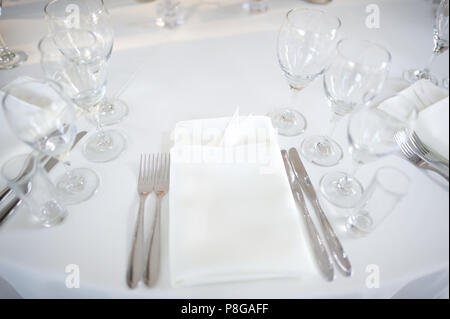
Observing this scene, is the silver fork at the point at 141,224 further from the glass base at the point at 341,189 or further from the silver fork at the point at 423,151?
the silver fork at the point at 423,151

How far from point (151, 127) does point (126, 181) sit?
17 cm

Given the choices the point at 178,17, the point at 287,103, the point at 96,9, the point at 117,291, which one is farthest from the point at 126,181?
the point at 178,17

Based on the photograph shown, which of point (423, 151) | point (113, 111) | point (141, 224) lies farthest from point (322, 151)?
point (113, 111)

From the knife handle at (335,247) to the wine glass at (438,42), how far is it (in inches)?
20.6

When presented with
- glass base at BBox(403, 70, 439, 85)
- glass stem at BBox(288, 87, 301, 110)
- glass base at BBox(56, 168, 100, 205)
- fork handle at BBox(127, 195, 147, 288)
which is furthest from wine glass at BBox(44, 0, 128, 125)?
glass base at BBox(403, 70, 439, 85)

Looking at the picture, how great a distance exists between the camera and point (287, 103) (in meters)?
0.84

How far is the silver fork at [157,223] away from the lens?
0.53 metres

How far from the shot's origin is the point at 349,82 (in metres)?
0.66

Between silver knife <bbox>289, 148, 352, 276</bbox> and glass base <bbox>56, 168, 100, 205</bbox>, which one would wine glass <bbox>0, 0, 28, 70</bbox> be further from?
silver knife <bbox>289, 148, 352, 276</bbox>

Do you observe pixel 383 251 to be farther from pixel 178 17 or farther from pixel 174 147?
pixel 178 17

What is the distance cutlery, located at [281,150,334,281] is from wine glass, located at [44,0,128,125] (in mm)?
456

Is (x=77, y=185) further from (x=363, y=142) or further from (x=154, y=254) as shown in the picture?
(x=363, y=142)

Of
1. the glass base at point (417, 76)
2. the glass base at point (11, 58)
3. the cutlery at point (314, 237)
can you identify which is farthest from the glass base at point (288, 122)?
the glass base at point (11, 58)

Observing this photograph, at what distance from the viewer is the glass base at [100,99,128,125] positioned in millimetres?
794
